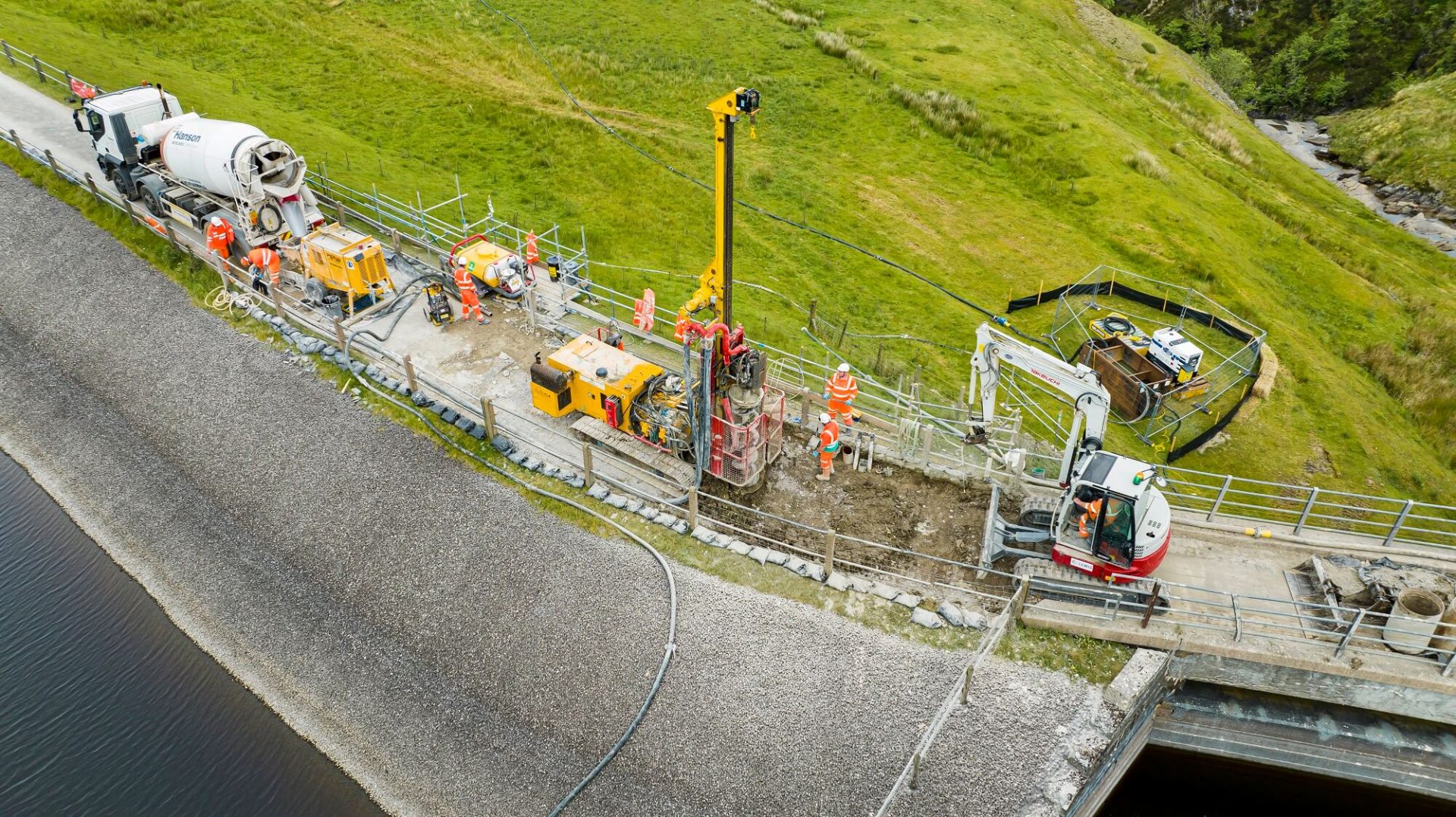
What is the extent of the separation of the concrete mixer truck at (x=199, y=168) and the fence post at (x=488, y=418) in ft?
37.8

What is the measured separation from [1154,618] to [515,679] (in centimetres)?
1342

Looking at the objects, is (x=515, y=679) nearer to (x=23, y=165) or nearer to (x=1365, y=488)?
(x=1365, y=488)

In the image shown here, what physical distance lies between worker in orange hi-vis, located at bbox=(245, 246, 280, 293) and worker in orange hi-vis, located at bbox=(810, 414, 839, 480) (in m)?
17.9

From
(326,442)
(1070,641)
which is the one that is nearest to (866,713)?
(1070,641)

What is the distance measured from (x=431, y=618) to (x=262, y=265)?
14.8m

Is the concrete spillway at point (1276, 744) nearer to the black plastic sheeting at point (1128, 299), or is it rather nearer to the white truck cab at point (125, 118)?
the black plastic sheeting at point (1128, 299)

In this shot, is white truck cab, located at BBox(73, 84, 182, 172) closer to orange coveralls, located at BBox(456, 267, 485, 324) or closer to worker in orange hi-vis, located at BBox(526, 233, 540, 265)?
orange coveralls, located at BBox(456, 267, 485, 324)

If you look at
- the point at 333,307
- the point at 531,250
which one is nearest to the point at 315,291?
the point at 333,307

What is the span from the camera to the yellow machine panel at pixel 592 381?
2253 centimetres

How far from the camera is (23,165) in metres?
33.7

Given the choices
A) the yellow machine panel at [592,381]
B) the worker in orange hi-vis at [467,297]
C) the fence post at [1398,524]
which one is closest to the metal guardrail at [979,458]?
the fence post at [1398,524]

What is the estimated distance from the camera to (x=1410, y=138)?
62.1m

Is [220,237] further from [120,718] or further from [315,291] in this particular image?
[120,718]

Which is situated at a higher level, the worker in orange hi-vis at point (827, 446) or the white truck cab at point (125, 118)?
the white truck cab at point (125, 118)
